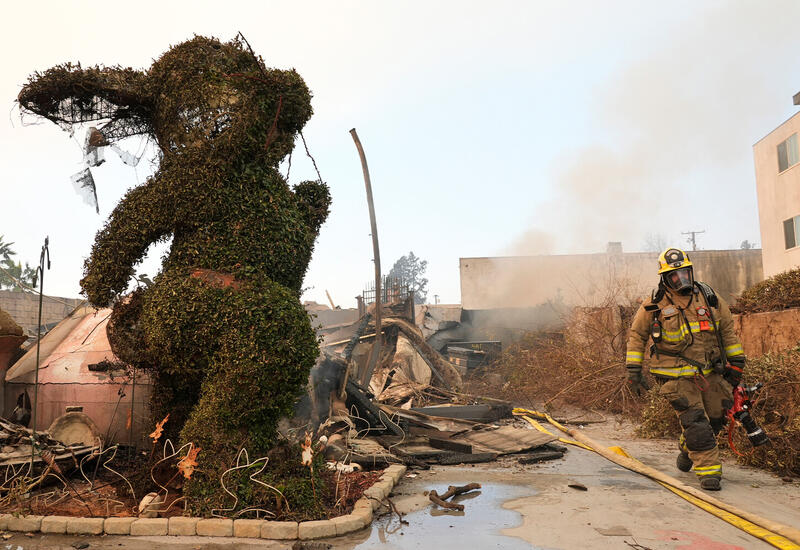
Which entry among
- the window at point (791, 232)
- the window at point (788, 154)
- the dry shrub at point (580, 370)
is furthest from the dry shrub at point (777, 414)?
the window at point (788, 154)

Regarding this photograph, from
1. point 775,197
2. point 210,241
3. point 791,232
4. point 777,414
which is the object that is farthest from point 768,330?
point 775,197

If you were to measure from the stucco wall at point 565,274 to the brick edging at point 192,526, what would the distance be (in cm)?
2831

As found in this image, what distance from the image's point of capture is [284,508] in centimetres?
497

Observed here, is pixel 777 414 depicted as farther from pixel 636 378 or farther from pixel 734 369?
pixel 636 378

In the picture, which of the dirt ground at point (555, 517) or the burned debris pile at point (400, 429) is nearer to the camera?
the dirt ground at point (555, 517)

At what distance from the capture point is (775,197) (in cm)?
2258

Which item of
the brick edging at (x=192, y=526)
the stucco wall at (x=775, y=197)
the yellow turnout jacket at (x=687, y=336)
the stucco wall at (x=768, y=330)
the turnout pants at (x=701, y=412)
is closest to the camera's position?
the brick edging at (x=192, y=526)

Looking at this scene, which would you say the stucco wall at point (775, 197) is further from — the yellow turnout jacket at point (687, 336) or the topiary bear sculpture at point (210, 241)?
the topiary bear sculpture at point (210, 241)

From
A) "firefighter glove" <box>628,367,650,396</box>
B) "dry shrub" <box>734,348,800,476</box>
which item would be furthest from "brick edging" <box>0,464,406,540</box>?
"dry shrub" <box>734,348,800,476</box>

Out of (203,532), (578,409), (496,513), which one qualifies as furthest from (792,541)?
(578,409)

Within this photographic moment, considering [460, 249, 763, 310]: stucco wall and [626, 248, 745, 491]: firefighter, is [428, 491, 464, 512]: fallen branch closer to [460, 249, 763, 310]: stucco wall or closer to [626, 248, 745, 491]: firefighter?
[626, 248, 745, 491]: firefighter

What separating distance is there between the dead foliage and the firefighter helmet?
14.3ft

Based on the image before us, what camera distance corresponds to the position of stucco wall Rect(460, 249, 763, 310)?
33.4 meters

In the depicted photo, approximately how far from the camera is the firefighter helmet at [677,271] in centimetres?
663
